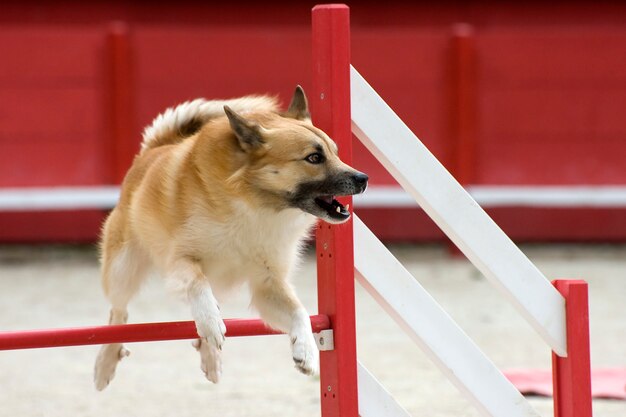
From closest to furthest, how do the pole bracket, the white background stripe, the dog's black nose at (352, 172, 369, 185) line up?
the dog's black nose at (352, 172, 369, 185)
the pole bracket
the white background stripe

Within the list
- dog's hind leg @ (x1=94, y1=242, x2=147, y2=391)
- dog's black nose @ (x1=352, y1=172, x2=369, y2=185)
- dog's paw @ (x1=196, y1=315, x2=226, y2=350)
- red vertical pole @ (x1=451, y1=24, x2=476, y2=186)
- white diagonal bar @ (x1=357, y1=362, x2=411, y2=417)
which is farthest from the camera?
red vertical pole @ (x1=451, y1=24, x2=476, y2=186)

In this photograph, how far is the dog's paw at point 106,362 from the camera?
4.91 m

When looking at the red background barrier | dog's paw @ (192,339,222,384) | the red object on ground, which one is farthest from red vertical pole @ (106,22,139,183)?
dog's paw @ (192,339,222,384)

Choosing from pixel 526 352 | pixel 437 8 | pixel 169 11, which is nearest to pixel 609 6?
pixel 437 8

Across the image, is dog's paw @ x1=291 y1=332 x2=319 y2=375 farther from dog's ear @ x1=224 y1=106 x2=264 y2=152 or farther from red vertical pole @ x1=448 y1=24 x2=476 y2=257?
red vertical pole @ x1=448 y1=24 x2=476 y2=257

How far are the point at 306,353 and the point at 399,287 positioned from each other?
452mm

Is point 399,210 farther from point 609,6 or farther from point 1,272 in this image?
point 1,272

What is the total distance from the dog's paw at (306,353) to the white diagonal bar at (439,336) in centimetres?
31

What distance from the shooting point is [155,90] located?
35.2ft

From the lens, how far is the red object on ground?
226 inches

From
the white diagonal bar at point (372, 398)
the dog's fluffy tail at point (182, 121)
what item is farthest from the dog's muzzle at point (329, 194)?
the dog's fluffy tail at point (182, 121)

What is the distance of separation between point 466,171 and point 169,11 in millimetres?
3130

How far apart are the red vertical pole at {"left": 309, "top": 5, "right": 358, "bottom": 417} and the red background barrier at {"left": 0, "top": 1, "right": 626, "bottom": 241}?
22.2 feet

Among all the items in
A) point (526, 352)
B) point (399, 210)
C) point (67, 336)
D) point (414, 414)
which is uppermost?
point (67, 336)
